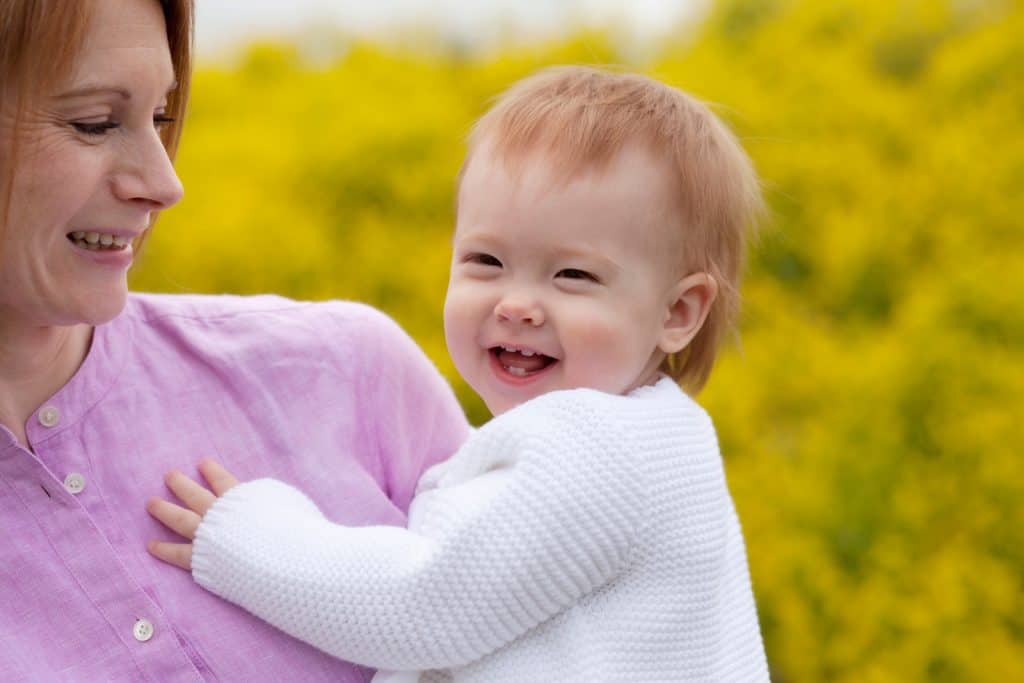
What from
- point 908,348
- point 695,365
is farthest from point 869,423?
point 695,365

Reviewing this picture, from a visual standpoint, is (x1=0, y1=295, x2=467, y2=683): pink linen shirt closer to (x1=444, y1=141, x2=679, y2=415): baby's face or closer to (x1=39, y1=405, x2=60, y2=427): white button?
(x1=39, y1=405, x2=60, y2=427): white button

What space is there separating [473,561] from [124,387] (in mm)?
564

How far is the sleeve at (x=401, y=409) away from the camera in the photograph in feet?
6.74

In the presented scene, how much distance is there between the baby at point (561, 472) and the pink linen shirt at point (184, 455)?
0.05 m

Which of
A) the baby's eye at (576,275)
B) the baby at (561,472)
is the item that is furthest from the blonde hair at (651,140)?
the baby's eye at (576,275)

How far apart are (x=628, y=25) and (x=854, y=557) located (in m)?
2.89

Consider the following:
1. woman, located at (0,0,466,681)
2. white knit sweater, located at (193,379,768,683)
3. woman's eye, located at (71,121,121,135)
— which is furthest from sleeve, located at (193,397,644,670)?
woman's eye, located at (71,121,121,135)

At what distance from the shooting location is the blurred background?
13.0ft

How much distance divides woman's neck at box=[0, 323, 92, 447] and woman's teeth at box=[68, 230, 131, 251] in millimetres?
147

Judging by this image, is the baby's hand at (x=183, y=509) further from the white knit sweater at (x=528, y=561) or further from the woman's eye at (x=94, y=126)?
the woman's eye at (x=94, y=126)

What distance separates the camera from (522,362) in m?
1.93

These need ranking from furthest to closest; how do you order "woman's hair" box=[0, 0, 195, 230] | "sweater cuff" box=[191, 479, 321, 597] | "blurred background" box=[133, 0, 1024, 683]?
"blurred background" box=[133, 0, 1024, 683] → "sweater cuff" box=[191, 479, 321, 597] → "woman's hair" box=[0, 0, 195, 230]

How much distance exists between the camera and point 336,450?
199 centimetres

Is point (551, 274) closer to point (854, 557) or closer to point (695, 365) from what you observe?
point (695, 365)
